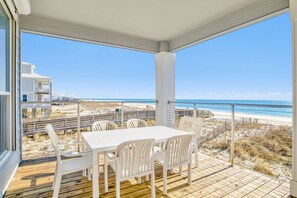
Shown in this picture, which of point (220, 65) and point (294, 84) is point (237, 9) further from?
point (220, 65)

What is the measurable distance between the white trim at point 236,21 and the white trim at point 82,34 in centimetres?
93

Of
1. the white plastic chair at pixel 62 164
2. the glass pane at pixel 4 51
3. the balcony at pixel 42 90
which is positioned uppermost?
the glass pane at pixel 4 51

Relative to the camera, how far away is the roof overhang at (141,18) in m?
2.50

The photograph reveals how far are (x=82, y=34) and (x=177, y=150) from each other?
2910 millimetres

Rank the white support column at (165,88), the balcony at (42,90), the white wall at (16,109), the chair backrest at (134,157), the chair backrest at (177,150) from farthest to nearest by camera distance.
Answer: the white support column at (165,88)
the balcony at (42,90)
the white wall at (16,109)
the chair backrest at (177,150)
the chair backrest at (134,157)

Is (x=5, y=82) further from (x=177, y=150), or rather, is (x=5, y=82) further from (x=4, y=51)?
(x=177, y=150)

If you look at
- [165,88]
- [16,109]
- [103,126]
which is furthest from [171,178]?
[16,109]

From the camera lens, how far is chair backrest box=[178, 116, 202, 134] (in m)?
2.75

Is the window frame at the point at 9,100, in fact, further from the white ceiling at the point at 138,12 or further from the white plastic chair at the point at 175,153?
the white plastic chair at the point at 175,153

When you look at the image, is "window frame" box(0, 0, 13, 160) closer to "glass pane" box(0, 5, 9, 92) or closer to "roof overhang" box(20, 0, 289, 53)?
"glass pane" box(0, 5, 9, 92)

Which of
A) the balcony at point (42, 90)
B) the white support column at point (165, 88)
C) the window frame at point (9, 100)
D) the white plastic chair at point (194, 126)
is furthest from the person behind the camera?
the white support column at point (165, 88)

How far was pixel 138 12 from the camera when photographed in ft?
9.11

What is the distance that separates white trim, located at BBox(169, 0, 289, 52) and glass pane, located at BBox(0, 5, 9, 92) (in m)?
3.20

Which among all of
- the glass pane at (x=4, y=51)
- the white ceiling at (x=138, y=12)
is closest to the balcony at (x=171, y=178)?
the glass pane at (x=4, y=51)
